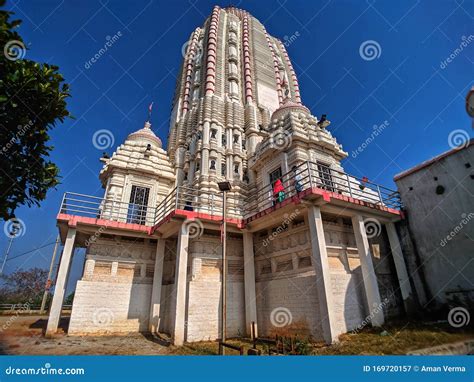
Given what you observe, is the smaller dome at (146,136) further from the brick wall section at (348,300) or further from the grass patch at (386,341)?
the brick wall section at (348,300)

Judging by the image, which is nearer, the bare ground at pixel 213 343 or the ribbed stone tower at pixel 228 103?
the bare ground at pixel 213 343

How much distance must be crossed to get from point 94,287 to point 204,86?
720 inches

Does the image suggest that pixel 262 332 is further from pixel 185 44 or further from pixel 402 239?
pixel 185 44

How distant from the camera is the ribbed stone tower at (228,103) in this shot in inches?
708

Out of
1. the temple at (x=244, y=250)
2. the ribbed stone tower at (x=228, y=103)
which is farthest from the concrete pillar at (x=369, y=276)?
the ribbed stone tower at (x=228, y=103)

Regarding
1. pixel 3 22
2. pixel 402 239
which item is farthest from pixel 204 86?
pixel 402 239

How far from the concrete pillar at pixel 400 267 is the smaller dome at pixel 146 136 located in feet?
56.6

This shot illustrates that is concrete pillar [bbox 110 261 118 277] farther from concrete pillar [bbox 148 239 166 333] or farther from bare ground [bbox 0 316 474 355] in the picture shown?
bare ground [bbox 0 316 474 355]

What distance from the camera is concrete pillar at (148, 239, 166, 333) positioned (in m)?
12.4

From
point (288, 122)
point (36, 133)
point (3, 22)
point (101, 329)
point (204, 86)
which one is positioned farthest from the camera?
point (204, 86)

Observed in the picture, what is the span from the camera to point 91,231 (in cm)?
1266

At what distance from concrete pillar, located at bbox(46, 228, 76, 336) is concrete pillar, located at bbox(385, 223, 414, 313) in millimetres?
15189

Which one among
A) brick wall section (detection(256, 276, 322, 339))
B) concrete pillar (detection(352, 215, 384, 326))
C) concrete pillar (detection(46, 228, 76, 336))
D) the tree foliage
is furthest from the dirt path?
the tree foliage

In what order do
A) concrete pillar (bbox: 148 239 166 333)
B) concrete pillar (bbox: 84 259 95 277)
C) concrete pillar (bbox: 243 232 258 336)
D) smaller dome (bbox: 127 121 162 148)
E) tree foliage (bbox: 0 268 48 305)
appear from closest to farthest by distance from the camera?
concrete pillar (bbox: 243 232 258 336) < concrete pillar (bbox: 84 259 95 277) < concrete pillar (bbox: 148 239 166 333) < smaller dome (bbox: 127 121 162 148) < tree foliage (bbox: 0 268 48 305)
